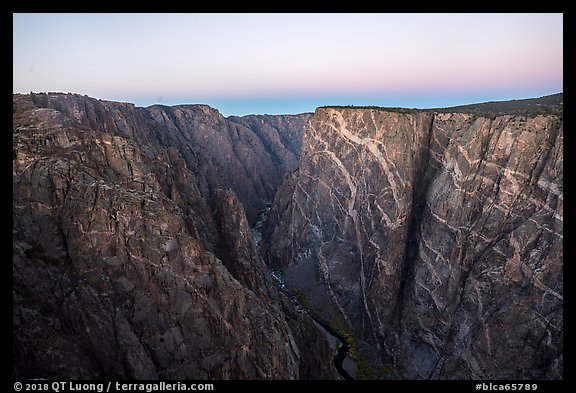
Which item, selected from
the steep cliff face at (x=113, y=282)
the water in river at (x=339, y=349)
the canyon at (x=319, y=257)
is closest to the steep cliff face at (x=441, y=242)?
the canyon at (x=319, y=257)

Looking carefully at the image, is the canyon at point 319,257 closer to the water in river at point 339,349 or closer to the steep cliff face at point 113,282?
the steep cliff face at point 113,282

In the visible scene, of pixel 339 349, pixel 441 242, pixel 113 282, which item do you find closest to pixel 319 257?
pixel 339 349

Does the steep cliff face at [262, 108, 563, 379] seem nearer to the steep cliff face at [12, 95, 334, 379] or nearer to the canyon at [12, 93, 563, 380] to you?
the canyon at [12, 93, 563, 380]

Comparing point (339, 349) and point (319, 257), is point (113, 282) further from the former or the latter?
point (319, 257)

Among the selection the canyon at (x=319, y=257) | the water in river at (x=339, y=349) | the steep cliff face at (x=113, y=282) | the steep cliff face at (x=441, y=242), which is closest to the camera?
the steep cliff face at (x=113, y=282)

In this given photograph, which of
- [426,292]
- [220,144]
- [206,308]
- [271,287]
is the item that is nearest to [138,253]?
[206,308]
